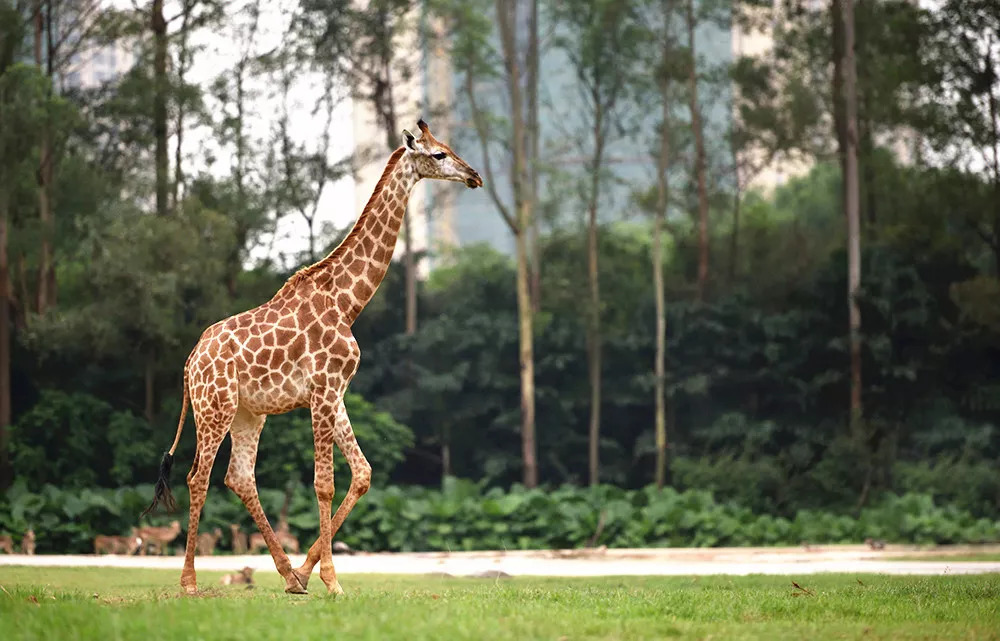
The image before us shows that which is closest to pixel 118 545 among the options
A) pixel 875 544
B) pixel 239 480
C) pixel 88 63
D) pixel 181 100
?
pixel 239 480

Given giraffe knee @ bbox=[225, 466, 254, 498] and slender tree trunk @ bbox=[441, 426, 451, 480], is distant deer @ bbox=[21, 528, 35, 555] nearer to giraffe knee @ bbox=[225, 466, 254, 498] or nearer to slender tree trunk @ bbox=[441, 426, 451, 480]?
giraffe knee @ bbox=[225, 466, 254, 498]

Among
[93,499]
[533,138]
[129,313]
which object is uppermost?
[533,138]

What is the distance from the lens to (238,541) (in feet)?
61.3

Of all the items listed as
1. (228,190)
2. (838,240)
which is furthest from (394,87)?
(838,240)

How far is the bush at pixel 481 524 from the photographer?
19.5 metres

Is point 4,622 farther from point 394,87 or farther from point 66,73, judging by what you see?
point 394,87

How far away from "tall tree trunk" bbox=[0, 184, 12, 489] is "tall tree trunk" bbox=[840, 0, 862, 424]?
15.9m

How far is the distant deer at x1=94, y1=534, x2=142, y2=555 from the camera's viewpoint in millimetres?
17578

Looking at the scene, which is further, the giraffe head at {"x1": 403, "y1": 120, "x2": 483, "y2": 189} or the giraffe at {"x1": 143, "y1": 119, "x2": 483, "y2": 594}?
the giraffe head at {"x1": 403, "y1": 120, "x2": 483, "y2": 189}

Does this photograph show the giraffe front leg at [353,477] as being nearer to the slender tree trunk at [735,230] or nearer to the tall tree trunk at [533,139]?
the tall tree trunk at [533,139]

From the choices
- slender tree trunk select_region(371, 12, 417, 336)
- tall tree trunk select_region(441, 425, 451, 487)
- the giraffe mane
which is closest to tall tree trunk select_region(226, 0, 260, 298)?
slender tree trunk select_region(371, 12, 417, 336)

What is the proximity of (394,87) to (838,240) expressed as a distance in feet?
35.5

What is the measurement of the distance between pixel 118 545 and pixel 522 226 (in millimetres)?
12835

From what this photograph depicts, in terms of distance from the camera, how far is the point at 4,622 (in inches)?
277
